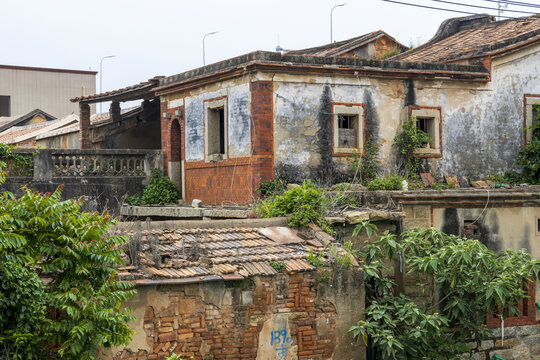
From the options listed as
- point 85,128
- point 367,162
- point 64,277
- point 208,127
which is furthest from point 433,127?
point 64,277

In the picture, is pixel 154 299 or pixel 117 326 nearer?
pixel 117 326

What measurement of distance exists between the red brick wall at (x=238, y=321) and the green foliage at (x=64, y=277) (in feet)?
2.95

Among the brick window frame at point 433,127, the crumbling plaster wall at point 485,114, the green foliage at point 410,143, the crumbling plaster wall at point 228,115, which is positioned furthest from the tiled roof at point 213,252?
the crumbling plaster wall at point 485,114

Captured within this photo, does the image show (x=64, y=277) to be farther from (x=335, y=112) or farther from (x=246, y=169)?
(x=335, y=112)

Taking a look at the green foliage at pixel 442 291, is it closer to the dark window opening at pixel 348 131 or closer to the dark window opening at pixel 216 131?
the dark window opening at pixel 348 131

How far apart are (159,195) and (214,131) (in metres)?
2.43

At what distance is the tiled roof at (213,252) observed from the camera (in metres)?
10.2

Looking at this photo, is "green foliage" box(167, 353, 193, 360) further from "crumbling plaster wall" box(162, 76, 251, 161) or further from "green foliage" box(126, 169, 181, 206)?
"green foliage" box(126, 169, 181, 206)

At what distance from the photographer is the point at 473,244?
11359 millimetres

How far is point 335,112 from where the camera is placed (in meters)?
16.4

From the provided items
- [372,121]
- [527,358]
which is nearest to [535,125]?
[372,121]

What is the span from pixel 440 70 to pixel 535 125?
3.01m

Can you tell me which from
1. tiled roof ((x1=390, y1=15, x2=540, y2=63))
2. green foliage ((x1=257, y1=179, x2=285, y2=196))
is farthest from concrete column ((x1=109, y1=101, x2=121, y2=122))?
tiled roof ((x1=390, y1=15, x2=540, y2=63))

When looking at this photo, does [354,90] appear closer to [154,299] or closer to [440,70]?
[440,70]
